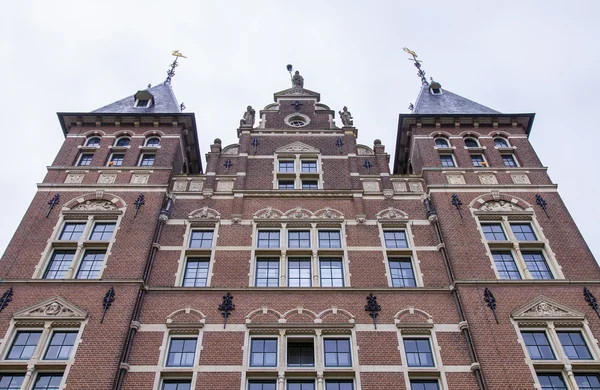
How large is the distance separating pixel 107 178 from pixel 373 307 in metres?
12.5

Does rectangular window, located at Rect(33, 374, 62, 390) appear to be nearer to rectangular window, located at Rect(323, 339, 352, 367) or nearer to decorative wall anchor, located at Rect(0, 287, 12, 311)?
decorative wall anchor, located at Rect(0, 287, 12, 311)

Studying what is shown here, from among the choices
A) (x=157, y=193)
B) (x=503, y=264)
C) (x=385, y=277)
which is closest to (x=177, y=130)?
(x=157, y=193)

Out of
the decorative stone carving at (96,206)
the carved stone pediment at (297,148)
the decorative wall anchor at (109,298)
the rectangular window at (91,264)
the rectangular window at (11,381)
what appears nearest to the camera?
the rectangular window at (11,381)

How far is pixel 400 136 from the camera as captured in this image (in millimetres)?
27984

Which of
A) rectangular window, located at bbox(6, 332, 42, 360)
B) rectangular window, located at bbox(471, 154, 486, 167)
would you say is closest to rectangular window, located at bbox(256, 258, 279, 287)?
rectangular window, located at bbox(6, 332, 42, 360)

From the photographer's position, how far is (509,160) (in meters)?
25.2

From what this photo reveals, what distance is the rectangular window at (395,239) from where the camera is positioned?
20859mm

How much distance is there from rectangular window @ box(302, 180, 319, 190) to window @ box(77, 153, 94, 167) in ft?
30.6

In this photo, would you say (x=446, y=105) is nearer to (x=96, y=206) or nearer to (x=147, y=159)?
(x=147, y=159)

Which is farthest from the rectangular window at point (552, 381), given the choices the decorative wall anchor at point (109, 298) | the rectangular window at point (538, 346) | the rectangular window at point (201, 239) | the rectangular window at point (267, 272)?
the decorative wall anchor at point (109, 298)

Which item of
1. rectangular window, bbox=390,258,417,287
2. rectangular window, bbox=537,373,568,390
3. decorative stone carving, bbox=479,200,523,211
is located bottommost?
rectangular window, bbox=537,373,568,390

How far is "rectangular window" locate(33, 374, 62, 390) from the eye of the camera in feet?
51.0

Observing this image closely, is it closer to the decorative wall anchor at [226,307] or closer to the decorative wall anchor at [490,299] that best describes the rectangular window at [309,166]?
the decorative wall anchor at [226,307]

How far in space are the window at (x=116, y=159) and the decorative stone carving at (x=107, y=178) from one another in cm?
96
